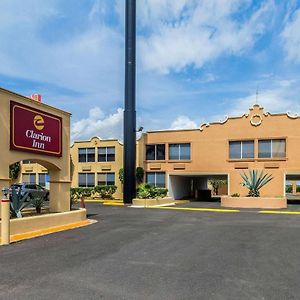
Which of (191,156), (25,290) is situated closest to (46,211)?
(25,290)

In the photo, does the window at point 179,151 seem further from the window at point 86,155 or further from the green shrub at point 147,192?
the window at point 86,155

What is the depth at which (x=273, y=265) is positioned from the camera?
336 inches

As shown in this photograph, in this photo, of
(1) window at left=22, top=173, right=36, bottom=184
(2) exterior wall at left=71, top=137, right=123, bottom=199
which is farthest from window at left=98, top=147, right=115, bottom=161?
(1) window at left=22, top=173, right=36, bottom=184

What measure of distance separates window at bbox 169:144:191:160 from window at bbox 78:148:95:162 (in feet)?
27.0

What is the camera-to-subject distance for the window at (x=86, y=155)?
39531 mm

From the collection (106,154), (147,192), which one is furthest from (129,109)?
(106,154)

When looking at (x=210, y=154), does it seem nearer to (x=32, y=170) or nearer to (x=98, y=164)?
(x=98, y=164)

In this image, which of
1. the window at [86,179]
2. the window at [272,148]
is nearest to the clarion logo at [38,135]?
the window at [272,148]

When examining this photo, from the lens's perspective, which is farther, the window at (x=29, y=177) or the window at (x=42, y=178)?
the window at (x=29, y=177)

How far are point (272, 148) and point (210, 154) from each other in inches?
210

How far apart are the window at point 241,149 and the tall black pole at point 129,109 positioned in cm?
902

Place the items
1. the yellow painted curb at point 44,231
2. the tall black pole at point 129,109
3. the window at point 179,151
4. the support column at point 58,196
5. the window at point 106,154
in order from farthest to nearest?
the window at point 106,154 < the window at point 179,151 < the tall black pole at point 129,109 < the support column at point 58,196 < the yellow painted curb at point 44,231

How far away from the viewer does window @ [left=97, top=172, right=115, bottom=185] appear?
38.5 m

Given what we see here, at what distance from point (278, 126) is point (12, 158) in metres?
25.2
